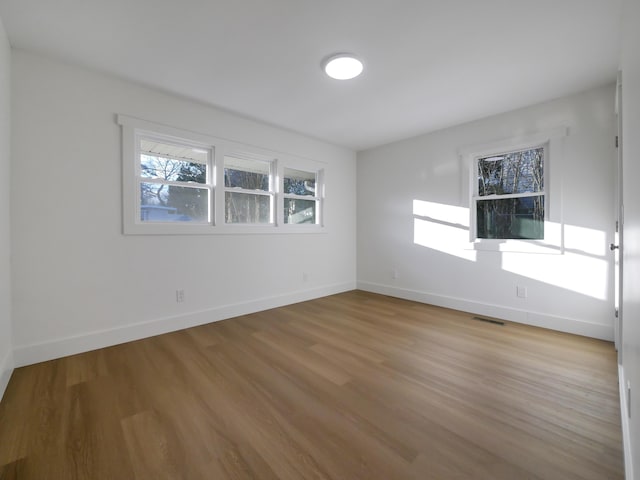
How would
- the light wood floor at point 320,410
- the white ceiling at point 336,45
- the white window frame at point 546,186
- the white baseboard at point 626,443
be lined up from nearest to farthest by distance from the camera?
the white baseboard at point 626,443, the light wood floor at point 320,410, the white ceiling at point 336,45, the white window frame at point 546,186

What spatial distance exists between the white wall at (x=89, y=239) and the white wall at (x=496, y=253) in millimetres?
2392

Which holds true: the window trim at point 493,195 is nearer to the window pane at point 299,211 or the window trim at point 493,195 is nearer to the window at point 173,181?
the window pane at point 299,211

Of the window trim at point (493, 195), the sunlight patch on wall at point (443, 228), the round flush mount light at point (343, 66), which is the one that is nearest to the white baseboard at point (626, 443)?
the window trim at point (493, 195)

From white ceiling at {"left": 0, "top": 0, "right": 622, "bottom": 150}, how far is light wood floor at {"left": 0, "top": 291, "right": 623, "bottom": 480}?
8.20 ft

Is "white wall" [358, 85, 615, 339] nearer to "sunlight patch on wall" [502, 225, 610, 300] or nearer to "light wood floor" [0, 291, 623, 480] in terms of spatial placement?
"sunlight patch on wall" [502, 225, 610, 300]

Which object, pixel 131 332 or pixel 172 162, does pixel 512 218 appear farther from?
pixel 131 332

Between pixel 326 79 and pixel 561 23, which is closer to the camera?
pixel 561 23

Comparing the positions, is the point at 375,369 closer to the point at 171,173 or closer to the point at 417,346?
the point at 417,346

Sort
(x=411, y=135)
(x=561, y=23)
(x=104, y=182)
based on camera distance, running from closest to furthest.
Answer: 1. (x=561, y=23)
2. (x=104, y=182)
3. (x=411, y=135)

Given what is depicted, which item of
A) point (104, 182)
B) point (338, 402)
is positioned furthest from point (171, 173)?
point (338, 402)

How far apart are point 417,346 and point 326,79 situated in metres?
2.66

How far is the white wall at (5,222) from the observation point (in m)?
1.86

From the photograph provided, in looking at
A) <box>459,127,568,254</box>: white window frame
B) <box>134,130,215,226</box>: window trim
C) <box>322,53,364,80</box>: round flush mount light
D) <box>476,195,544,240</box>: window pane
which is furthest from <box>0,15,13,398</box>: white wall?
<box>476,195,544,240</box>: window pane

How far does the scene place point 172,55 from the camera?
7.29 ft
